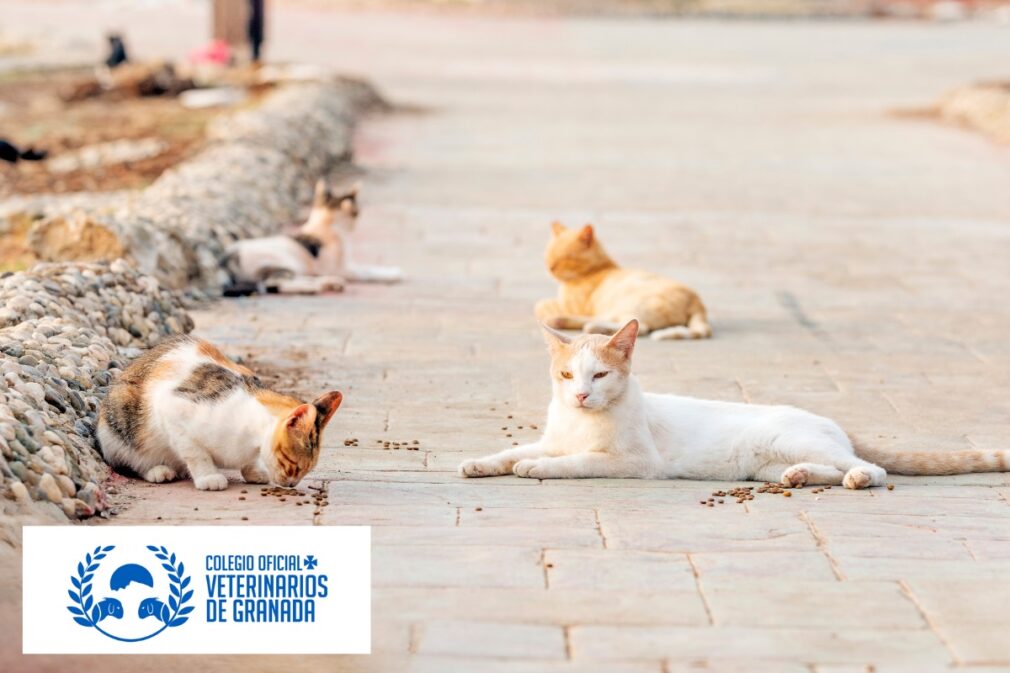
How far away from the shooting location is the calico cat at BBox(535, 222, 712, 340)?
8266mm

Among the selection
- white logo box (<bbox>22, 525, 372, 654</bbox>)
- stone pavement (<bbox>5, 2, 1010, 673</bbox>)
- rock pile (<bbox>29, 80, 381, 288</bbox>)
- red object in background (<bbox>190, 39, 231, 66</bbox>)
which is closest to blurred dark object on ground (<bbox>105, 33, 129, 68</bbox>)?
red object in background (<bbox>190, 39, 231, 66</bbox>)

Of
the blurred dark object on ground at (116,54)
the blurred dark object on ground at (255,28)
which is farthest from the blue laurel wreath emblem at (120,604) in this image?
the blurred dark object on ground at (255,28)

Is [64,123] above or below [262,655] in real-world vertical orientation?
below

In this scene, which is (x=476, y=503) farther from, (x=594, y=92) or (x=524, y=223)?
(x=594, y=92)

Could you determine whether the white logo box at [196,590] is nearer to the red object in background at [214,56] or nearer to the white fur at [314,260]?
the white fur at [314,260]

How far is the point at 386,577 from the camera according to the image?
4.77 m

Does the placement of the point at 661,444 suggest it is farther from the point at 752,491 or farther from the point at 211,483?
the point at 211,483

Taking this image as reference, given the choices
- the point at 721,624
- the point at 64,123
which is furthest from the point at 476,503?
the point at 64,123

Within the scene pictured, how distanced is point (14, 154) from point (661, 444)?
1016 cm

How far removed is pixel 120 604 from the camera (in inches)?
177

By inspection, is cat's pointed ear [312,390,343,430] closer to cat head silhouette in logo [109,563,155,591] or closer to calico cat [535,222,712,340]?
cat head silhouette in logo [109,563,155,591]

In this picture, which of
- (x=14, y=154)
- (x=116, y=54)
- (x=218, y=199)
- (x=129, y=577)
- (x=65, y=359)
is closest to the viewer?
(x=129, y=577)

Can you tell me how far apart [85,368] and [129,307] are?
49.1 inches

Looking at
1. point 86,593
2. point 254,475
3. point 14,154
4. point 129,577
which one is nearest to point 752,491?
point 254,475
